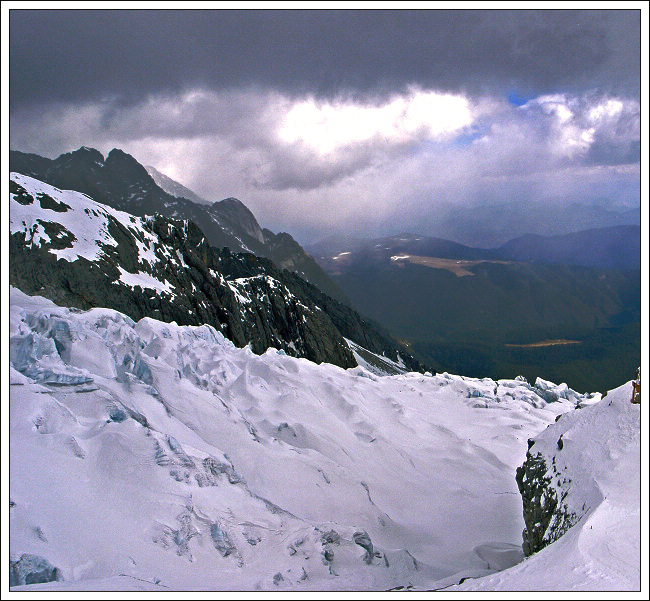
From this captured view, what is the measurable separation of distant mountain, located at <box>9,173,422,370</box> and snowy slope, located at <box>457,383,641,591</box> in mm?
67833

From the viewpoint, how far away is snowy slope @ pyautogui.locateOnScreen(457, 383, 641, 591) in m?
14.0

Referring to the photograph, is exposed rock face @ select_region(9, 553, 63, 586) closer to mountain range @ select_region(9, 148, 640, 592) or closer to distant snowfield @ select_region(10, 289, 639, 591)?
mountain range @ select_region(9, 148, 640, 592)

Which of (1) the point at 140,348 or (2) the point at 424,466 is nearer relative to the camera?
(1) the point at 140,348

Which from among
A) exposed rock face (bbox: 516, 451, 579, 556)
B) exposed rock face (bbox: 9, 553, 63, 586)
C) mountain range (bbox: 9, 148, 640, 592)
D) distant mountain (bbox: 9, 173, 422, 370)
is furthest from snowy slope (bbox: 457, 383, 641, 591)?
distant mountain (bbox: 9, 173, 422, 370)

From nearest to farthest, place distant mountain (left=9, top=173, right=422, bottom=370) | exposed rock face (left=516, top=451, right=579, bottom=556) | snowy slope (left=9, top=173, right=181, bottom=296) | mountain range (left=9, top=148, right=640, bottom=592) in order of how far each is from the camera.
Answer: mountain range (left=9, top=148, right=640, bottom=592), exposed rock face (left=516, top=451, right=579, bottom=556), distant mountain (left=9, top=173, right=422, bottom=370), snowy slope (left=9, top=173, right=181, bottom=296)

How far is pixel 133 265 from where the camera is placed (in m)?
87.2

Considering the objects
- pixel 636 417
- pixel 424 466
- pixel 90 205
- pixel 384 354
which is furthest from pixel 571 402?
pixel 384 354

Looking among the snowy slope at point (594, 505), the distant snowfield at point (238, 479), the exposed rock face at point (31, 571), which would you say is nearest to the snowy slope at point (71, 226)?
the distant snowfield at point (238, 479)

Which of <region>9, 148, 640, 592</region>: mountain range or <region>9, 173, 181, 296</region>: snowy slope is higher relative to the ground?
<region>9, 173, 181, 296</region>: snowy slope

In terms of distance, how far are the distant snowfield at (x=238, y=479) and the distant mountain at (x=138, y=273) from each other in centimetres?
2015

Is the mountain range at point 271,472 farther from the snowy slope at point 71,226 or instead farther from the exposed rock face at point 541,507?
the snowy slope at point 71,226

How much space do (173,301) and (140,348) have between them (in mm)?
46780

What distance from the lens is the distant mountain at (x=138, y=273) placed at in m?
71.2

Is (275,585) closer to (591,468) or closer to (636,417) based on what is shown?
(591,468)
